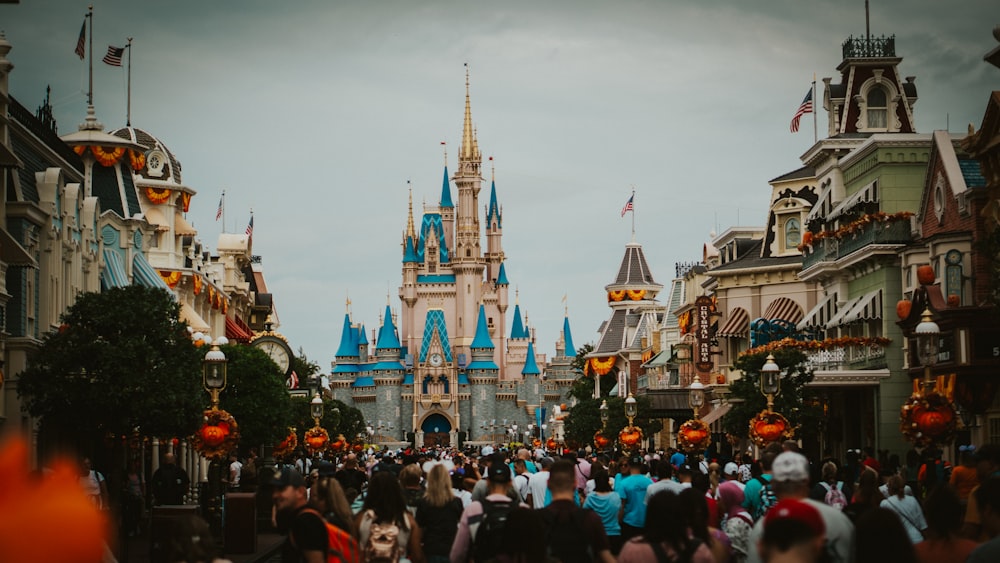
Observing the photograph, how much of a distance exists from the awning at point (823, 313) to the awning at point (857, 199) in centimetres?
255

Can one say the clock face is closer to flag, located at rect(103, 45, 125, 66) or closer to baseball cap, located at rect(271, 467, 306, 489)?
flag, located at rect(103, 45, 125, 66)

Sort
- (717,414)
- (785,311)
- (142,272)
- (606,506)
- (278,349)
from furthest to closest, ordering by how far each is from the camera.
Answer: (717,414), (785,311), (278,349), (142,272), (606,506)

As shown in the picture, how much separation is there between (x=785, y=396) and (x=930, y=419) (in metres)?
14.7

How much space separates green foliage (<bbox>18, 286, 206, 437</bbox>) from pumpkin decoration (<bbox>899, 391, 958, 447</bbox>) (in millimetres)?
13098

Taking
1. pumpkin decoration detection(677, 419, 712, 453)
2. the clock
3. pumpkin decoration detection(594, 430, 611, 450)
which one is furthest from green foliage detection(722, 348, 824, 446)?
pumpkin decoration detection(594, 430, 611, 450)

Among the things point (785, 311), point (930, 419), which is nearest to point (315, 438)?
point (785, 311)

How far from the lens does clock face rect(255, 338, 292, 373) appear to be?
48938mm

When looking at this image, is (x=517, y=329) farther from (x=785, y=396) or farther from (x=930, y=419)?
(x=930, y=419)

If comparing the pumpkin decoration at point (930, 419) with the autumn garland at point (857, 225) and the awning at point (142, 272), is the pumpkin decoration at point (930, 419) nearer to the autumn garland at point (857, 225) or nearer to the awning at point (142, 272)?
the autumn garland at point (857, 225)

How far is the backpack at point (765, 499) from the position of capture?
51.6 feet

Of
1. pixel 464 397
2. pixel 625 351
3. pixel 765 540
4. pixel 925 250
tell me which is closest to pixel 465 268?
pixel 464 397

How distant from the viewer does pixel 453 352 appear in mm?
185375

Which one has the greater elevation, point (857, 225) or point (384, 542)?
point (857, 225)

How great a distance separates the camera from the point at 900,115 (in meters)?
48.2
